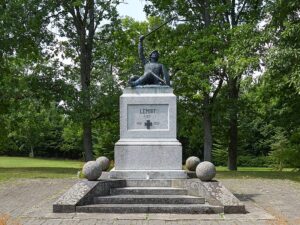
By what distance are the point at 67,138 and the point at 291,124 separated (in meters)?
24.9

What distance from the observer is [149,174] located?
39.2 feet

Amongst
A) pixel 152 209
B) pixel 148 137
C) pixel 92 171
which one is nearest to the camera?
pixel 152 209

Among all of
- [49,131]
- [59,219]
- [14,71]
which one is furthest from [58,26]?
[49,131]

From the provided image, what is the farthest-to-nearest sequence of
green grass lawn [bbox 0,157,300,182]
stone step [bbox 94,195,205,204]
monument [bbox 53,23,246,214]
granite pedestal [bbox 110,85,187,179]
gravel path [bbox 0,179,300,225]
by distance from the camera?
1. green grass lawn [bbox 0,157,300,182]
2. granite pedestal [bbox 110,85,187,179]
3. stone step [bbox 94,195,205,204]
4. monument [bbox 53,23,246,214]
5. gravel path [bbox 0,179,300,225]

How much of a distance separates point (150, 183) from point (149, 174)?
459 mm

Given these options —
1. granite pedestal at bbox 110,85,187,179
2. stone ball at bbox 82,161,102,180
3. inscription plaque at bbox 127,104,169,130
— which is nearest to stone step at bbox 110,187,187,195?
stone ball at bbox 82,161,102,180

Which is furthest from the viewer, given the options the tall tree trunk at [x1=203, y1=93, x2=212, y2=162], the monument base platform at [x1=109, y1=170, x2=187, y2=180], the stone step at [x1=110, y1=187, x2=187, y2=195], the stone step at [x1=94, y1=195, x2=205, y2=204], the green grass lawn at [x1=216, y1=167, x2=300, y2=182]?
the tall tree trunk at [x1=203, y1=93, x2=212, y2=162]

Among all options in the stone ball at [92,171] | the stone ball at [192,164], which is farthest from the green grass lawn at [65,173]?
the stone ball at [92,171]

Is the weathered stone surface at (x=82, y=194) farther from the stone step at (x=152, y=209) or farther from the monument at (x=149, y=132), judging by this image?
the monument at (x=149, y=132)

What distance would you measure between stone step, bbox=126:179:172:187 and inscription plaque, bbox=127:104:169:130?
1.63 m

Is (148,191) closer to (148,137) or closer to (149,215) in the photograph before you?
(149,215)

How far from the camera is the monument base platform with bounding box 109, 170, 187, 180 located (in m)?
11.9

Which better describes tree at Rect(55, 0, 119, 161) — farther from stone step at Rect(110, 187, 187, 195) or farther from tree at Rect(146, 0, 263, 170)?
stone step at Rect(110, 187, 187, 195)

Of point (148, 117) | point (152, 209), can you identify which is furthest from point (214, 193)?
point (148, 117)
